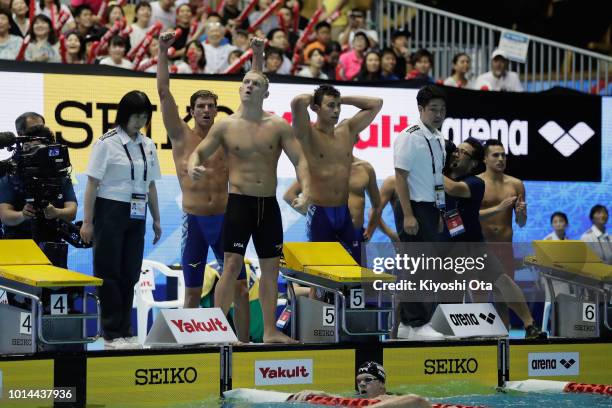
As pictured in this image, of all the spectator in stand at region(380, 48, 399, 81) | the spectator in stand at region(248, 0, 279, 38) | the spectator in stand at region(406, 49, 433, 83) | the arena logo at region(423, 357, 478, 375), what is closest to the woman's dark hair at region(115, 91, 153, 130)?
the arena logo at region(423, 357, 478, 375)

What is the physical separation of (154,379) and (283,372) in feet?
3.03

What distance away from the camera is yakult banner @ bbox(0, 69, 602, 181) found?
35.6ft

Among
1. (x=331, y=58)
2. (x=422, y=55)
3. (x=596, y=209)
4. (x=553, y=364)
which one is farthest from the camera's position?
(x=331, y=58)

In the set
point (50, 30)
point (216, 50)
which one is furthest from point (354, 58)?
point (50, 30)

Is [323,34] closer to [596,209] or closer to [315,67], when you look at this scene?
[315,67]

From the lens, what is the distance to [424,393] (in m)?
8.30

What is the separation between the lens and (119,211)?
8.34 meters

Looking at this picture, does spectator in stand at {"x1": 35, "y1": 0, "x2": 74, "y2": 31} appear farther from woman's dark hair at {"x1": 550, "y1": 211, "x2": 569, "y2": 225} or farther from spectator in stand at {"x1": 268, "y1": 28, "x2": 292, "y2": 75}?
woman's dark hair at {"x1": 550, "y1": 211, "x2": 569, "y2": 225}

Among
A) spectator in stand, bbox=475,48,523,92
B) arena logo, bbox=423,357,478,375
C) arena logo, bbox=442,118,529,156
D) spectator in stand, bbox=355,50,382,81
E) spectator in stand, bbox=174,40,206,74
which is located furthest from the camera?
spectator in stand, bbox=475,48,523,92

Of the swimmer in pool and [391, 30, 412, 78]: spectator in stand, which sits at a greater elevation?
[391, 30, 412, 78]: spectator in stand

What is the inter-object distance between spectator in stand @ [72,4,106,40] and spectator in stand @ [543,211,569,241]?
17.0ft

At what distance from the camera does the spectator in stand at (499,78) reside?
13.8m

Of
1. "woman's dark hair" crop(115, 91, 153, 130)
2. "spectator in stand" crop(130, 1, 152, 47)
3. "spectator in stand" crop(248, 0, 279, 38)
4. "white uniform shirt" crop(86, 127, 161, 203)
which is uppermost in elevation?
"spectator in stand" crop(248, 0, 279, 38)

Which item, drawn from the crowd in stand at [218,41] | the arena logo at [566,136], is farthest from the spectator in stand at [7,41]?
the arena logo at [566,136]
